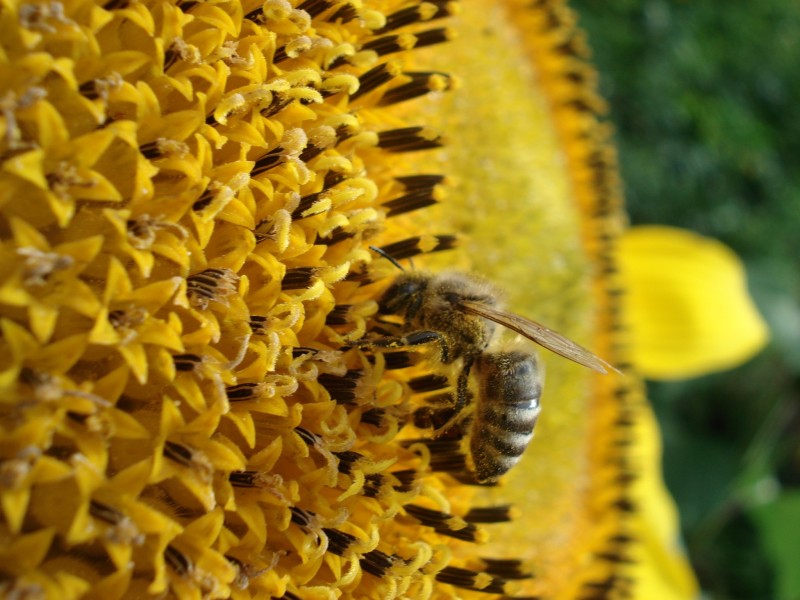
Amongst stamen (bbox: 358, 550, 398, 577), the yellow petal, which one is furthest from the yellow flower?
the yellow petal

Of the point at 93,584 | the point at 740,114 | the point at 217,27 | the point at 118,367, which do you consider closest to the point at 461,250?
the point at 217,27

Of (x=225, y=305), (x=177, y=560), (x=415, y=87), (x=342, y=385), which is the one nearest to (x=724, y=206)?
(x=415, y=87)

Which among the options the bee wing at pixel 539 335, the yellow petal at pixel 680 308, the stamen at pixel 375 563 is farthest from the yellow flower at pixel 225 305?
the yellow petal at pixel 680 308

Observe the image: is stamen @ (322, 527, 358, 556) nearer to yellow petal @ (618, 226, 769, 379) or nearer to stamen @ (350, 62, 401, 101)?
stamen @ (350, 62, 401, 101)

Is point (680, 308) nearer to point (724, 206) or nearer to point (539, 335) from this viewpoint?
point (724, 206)

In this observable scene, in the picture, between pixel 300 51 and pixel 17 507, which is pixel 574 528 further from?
pixel 17 507
